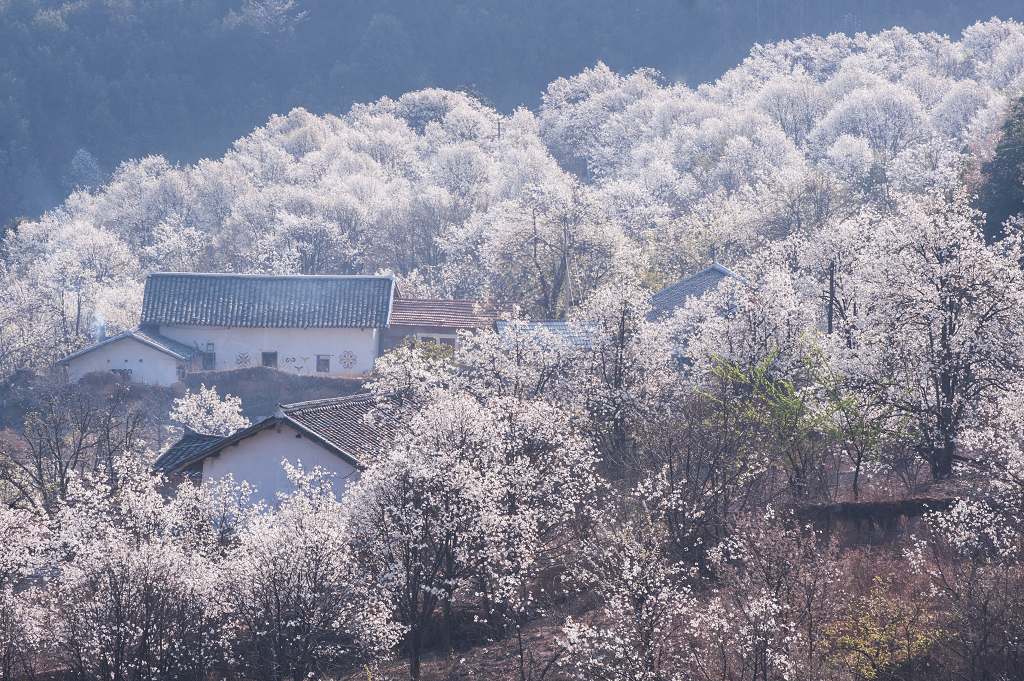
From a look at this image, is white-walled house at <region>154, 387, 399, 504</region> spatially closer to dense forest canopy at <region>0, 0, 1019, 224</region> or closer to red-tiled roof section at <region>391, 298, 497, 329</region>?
red-tiled roof section at <region>391, 298, 497, 329</region>

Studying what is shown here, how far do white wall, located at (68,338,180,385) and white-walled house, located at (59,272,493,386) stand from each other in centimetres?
5

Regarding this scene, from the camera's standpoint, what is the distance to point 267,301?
57438 mm

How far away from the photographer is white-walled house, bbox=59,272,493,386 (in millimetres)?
55281

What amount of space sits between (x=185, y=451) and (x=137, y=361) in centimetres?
2216

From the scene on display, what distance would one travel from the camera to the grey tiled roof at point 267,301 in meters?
56.1

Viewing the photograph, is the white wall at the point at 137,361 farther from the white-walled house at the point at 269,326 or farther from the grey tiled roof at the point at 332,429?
the grey tiled roof at the point at 332,429

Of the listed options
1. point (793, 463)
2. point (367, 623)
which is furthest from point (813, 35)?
point (367, 623)

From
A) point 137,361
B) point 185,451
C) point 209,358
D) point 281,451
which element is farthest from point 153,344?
point 281,451

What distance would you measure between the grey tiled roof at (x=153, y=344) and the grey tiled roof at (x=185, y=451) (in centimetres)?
1915

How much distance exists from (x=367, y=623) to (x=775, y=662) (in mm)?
8086

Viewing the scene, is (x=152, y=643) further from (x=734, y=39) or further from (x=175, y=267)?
(x=734, y=39)

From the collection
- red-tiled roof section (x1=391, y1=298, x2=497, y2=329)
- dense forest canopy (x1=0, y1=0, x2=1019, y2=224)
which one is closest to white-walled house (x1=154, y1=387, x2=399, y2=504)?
red-tiled roof section (x1=391, y1=298, x2=497, y2=329)

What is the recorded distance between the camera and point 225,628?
23531 mm

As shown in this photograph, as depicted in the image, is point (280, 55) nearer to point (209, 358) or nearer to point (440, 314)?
point (209, 358)
